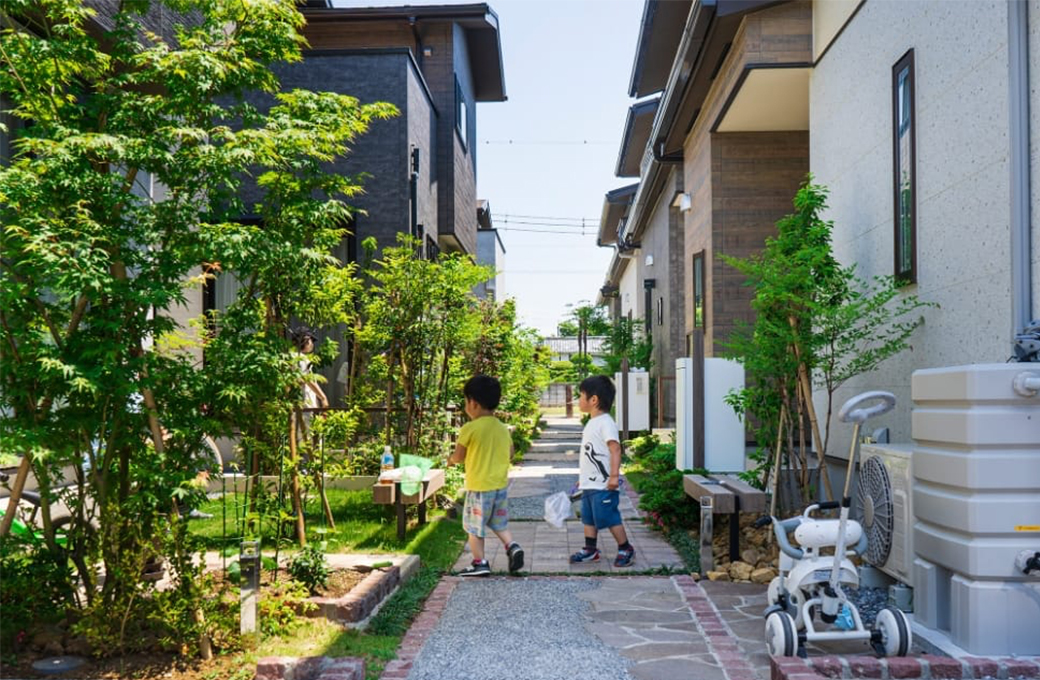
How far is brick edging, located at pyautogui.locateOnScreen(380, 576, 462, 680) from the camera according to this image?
4.98 meters

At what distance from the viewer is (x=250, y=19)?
533 cm

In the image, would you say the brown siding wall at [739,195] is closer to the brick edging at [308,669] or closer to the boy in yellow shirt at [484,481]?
the boy in yellow shirt at [484,481]

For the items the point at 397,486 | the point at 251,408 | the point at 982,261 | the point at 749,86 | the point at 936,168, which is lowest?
the point at 397,486

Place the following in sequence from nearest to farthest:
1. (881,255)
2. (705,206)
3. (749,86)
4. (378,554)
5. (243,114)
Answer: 1. (243,114)
2. (378,554)
3. (881,255)
4. (749,86)
5. (705,206)

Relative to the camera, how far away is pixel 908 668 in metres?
4.45

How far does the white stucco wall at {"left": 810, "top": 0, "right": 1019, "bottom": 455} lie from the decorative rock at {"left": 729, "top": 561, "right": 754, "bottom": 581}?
1.59 meters

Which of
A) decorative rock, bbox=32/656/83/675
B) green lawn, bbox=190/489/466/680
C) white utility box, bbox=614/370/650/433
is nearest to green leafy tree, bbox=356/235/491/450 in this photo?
green lawn, bbox=190/489/466/680

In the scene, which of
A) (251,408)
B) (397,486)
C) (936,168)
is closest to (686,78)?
(936,168)

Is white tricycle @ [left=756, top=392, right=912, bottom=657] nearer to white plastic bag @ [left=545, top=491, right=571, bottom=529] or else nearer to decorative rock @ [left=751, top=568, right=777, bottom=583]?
decorative rock @ [left=751, top=568, right=777, bottom=583]

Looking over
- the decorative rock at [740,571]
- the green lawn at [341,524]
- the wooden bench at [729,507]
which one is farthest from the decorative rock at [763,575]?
the green lawn at [341,524]

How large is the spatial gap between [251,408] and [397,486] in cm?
303

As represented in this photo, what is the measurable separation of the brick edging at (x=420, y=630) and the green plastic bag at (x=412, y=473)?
119cm

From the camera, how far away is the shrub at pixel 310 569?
6.04 meters

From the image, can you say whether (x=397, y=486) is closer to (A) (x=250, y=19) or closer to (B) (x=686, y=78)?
(A) (x=250, y=19)
